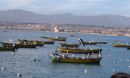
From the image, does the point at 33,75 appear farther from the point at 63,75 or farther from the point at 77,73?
the point at 77,73

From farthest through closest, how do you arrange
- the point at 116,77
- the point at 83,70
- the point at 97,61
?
the point at 97,61 → the point at 83,70 → the point at 116,77

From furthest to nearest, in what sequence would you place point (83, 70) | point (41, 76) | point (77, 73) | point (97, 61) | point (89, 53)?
point (89, 53), point (97, 61), point (83, 70), point (77, 73), point (41, 76)

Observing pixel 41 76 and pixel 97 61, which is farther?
pixel 97 61

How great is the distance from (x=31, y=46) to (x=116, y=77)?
87775 millimetres

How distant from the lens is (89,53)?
7956 centimetres

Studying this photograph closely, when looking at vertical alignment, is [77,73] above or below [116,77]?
below

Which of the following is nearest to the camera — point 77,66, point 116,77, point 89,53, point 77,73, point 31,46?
point 116,77

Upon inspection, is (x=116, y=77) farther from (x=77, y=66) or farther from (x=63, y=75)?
(x=77, y=66)

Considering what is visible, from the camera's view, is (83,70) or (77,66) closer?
(83,70)

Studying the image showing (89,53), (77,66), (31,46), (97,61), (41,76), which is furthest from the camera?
(31,46)

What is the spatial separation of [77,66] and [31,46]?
4286 cm

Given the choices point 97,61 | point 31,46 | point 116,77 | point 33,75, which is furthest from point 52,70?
point 31,46

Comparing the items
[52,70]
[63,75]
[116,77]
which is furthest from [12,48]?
[116,77]

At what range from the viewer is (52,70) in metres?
47.0
